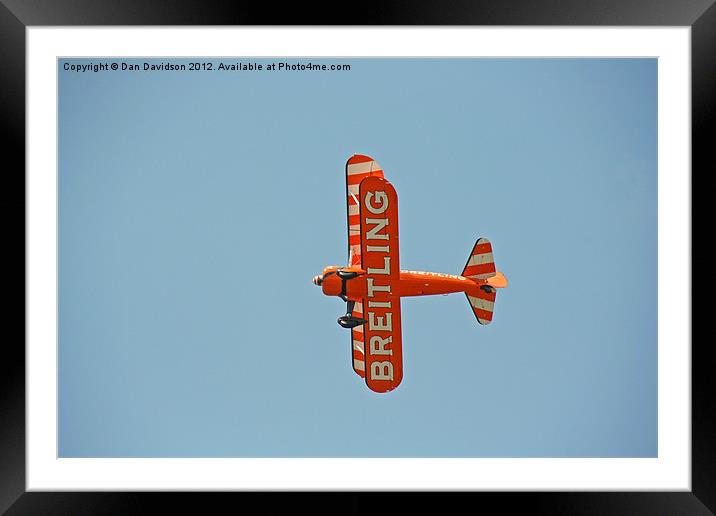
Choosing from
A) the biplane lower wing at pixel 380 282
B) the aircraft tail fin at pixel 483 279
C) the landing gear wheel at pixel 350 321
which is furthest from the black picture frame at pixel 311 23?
the aircraft tail fin at pixel 483 279

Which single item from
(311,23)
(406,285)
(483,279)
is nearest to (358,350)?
(406,285)

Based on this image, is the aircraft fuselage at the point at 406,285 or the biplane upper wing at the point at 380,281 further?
the aircraft fuselage at the point at 406,285

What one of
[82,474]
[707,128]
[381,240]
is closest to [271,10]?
[381,240]

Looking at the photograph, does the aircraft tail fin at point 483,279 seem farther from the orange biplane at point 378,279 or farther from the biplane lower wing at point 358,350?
the biplane lower wing at point 358,350

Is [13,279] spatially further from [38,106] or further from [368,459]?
[368,459]

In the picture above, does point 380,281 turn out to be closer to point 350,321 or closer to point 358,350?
point 350,321

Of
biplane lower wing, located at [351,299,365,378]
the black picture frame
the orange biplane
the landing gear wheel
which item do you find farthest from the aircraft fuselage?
the black picture frame
